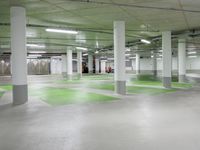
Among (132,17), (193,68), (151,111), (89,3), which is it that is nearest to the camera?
(151,111)

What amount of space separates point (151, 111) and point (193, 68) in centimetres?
4252

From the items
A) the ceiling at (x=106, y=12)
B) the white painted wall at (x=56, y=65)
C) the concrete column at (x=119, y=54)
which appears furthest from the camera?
the white painted wall at (x=56, y=65)

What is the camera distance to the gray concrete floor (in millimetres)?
4543

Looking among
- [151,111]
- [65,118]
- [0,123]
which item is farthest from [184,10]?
[0,123]

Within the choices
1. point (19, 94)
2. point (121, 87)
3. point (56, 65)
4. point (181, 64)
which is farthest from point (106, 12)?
point (56, 65)

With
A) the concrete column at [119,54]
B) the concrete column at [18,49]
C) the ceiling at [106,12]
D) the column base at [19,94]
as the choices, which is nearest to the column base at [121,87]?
the concrete column at [119,54]

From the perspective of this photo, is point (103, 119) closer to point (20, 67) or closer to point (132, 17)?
point (20, 67)

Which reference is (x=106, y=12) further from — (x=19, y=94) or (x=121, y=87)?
(x=19, y=94)

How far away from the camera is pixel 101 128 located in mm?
5754

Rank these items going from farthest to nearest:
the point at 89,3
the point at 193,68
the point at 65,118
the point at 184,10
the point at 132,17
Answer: the point at 193,68, the point at 132,17, the point at 184,10, the point at 89,3, the point at 65,118

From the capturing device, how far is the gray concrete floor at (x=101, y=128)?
4.54 metres

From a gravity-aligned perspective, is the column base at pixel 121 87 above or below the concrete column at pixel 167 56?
below

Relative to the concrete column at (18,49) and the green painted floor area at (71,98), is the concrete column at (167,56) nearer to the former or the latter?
the green painted floor area at (71,98)

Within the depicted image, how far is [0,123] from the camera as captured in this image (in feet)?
21.1
